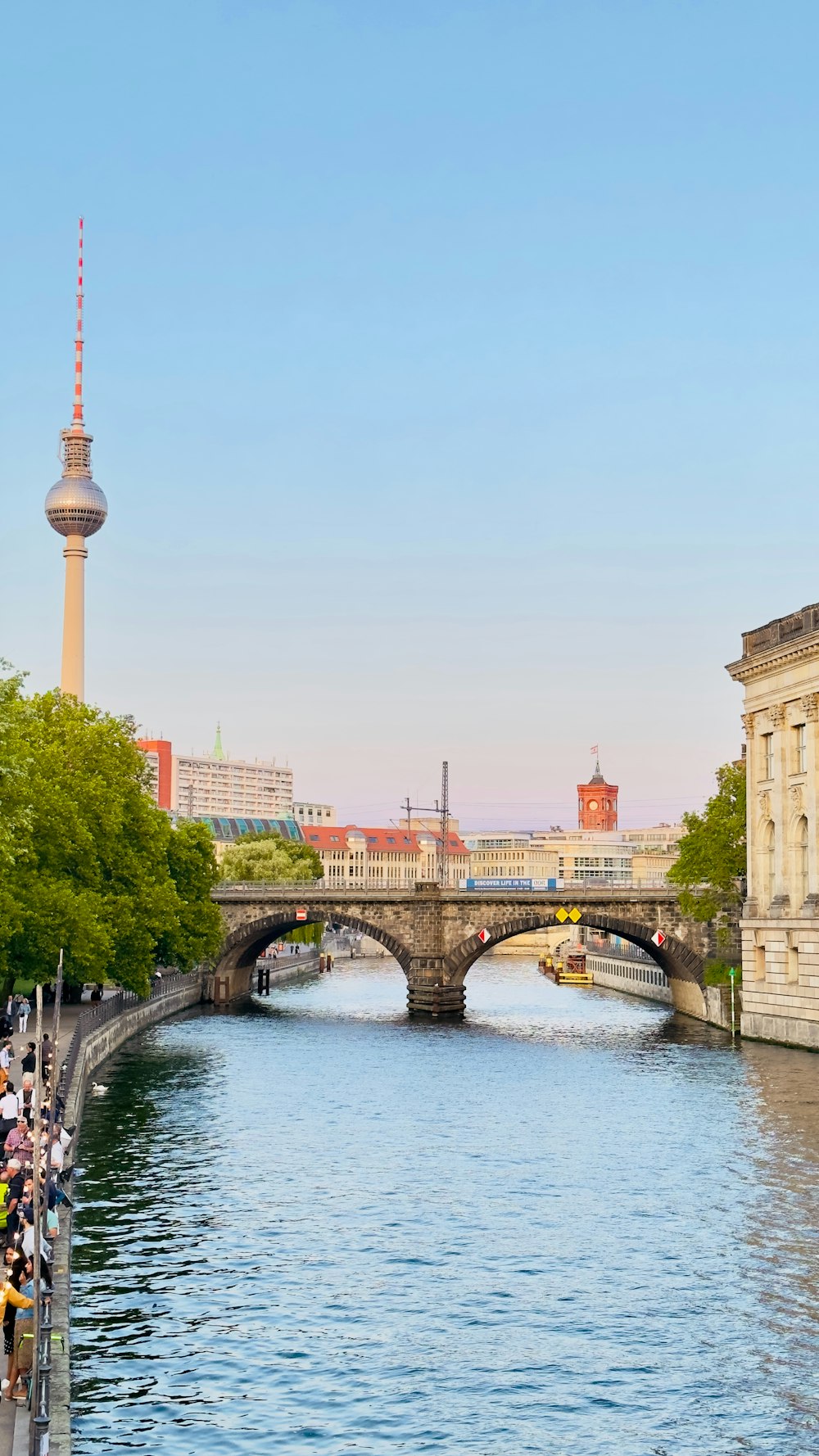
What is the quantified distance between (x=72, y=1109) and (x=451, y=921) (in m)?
62.8

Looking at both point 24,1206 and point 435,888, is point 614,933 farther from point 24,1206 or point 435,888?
point 24,1206

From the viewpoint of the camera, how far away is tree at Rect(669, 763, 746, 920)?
101500 mm

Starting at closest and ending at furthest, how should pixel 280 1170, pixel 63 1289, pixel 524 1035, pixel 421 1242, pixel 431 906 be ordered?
pixel 63 1289
pixel 421 1242
pixel 280 1170
pixel 524 1035
pixel 431 906

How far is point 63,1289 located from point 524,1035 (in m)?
66.4

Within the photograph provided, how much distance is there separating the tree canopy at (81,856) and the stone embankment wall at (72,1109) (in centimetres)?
313

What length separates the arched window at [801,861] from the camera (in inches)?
3248

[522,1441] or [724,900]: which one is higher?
[724,900]

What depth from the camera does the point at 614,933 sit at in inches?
4469

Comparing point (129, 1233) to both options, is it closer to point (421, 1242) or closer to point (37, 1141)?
point (421, 1242)

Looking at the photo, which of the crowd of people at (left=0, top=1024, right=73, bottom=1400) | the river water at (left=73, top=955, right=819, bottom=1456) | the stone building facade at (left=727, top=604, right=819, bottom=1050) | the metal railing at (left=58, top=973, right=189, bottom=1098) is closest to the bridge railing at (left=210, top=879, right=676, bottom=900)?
the metal railing at (left=58, top=973, right=189, bottom=1098)

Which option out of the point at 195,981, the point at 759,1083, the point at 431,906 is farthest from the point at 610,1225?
the point at 195,981

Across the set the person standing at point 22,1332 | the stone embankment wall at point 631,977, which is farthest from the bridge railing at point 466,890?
the person standing at point 22,1332

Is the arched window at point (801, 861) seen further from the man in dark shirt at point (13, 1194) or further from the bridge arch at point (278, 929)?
the man in dark shirt at point (13, 1194)

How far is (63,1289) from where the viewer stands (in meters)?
32.6
